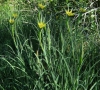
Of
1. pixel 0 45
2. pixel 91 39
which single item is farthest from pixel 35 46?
pixel 91 39

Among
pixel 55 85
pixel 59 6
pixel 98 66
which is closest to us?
pixel 55 85

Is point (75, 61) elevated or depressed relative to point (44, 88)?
elevated

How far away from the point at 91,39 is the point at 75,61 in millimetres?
555

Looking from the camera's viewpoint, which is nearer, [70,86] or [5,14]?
[70,86]

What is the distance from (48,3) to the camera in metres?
3.85

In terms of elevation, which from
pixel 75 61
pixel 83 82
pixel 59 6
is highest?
pixel 59 6

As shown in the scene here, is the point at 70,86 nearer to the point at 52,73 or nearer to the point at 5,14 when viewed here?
the point at 52,73

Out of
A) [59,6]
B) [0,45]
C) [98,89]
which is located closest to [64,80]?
[98,89]

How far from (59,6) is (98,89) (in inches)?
74.7

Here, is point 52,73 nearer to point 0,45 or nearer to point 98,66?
point 98,66

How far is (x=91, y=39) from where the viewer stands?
89.7 inches

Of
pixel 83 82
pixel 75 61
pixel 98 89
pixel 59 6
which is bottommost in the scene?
pixel 98 89

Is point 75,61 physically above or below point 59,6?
below

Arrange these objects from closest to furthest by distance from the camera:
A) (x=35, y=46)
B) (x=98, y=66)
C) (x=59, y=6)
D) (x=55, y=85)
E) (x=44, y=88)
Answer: (x=55, y=85), (x=44, y=88), (x=98, y=66), (x=35, y=46), (x=59, y=6)
